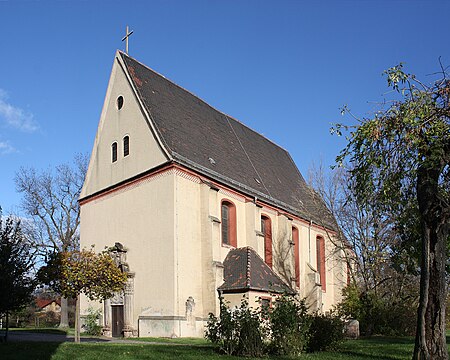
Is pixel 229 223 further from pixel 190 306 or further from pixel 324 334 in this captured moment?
pixel 324 334

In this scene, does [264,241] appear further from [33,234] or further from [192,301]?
[33,234]

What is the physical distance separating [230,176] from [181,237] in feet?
18.8

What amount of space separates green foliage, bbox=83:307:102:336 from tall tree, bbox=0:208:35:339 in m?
A: 8.66

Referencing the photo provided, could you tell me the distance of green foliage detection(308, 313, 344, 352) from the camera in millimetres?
16109

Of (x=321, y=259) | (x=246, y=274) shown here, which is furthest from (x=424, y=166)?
(x=321, y=259)

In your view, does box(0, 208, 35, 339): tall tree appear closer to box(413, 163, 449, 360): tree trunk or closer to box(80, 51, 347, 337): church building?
box(80, 51, 347, 337): church building

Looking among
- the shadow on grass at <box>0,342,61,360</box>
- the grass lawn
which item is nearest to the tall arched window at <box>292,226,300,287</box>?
the grass lawn

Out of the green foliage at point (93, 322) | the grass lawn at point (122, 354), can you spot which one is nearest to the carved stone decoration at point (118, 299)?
the green foliage at point (93, 322)

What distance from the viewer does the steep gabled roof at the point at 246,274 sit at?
2478cm

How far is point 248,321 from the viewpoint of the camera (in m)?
→ 14.2

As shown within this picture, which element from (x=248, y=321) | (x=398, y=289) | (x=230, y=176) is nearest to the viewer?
(x=248, y=321)

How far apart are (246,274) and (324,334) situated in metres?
9.36

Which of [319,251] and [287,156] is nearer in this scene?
[319,251]

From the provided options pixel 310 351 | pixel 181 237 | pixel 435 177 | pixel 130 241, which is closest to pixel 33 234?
pixel 130 241
